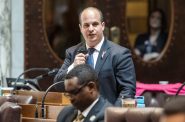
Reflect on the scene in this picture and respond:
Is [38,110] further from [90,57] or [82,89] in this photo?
[82,89]

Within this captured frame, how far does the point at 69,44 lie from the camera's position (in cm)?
991

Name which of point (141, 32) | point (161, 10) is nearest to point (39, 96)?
point (161, 10)

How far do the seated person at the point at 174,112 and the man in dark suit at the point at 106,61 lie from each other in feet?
7.83

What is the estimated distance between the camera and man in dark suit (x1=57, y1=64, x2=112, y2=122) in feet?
13.0

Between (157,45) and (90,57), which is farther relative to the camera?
(157,45)

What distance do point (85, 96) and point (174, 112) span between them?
5.28 feet

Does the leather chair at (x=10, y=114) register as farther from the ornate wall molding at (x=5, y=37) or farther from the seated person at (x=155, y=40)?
the seated person at (x=155, y=40)

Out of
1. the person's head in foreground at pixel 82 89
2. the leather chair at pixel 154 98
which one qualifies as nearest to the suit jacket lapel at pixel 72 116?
the person's head in foreground at pixel 82 89

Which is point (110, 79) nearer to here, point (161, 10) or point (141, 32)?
point (161, 10)

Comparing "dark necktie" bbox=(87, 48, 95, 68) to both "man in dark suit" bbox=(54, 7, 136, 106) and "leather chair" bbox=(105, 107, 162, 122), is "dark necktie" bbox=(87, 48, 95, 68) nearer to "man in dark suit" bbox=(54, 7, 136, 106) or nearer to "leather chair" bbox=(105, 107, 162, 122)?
"man in dark suit" bbox=(54, 7, 136, 106)

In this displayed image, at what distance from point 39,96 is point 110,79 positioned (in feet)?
4.01

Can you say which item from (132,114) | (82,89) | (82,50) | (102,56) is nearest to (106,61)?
(102,56)

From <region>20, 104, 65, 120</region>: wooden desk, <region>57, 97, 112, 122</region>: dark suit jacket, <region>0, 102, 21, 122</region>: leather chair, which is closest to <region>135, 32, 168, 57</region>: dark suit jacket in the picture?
<region>20, 104, 65, 120</region>: wooden desk

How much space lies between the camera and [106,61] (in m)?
4.95
